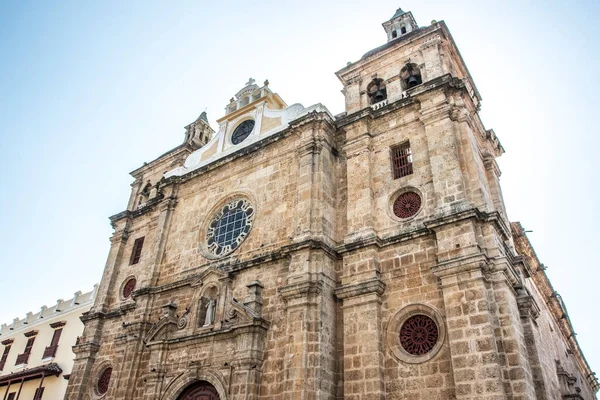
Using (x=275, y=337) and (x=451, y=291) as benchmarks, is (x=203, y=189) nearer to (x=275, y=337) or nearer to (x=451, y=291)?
(x=275, y=337)

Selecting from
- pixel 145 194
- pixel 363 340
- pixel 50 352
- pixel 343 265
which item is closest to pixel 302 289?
pixel 343 265

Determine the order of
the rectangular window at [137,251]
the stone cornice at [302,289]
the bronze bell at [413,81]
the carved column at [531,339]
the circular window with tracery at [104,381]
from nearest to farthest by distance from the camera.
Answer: the carved column at [531,339] < the stone cornice at [302,289] < the bronze bell at [413,81] < the circular window with tracery at [104,381] < the rectangular window at [137,251]

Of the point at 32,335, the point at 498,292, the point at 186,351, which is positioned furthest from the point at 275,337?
the point at 32,335

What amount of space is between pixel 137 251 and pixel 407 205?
1181 cm

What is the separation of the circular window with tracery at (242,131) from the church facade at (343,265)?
0.06 m

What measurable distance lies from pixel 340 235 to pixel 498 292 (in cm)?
462

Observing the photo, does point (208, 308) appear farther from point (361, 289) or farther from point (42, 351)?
point (42, 351)

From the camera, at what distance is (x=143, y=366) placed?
46.1 ft

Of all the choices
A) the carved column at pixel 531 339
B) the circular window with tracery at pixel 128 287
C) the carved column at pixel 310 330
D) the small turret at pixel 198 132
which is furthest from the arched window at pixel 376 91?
the circular window with tracery at pixel 128 287

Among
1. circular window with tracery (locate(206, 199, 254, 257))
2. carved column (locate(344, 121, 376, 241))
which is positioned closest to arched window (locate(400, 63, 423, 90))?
carved column (locate(344, 121, 376, 241))

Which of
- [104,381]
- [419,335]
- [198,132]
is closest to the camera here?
[419,335]

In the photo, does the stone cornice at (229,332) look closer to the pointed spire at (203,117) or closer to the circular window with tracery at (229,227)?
the circular window with tracery at (229,227)

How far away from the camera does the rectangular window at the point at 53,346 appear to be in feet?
79.3

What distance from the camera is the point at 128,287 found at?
18.1 m
